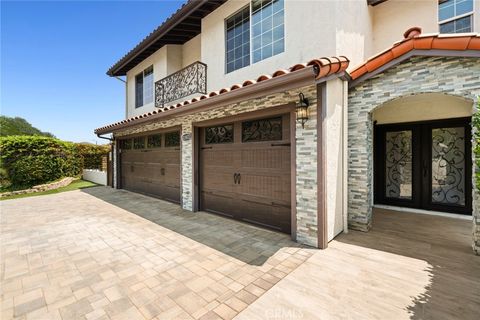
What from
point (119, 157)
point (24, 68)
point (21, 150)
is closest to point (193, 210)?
point (119, 157)

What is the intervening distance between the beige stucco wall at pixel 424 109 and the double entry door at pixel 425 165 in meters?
0.18

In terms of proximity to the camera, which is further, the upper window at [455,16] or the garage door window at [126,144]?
the garage door window at [126,144]

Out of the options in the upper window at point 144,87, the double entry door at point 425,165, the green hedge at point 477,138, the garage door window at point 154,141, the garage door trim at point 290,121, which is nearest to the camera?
the green hedge at point 477,138

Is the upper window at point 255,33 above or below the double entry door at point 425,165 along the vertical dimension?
above

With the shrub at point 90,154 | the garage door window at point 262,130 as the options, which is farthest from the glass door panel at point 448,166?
the shrub at point 90,154

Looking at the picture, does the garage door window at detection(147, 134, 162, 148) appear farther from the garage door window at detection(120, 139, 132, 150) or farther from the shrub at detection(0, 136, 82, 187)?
the shrub at detection(0, 136, 82, 187)

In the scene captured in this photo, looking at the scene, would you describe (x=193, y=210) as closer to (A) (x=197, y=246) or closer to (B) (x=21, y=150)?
(A) (x=197, y=246)

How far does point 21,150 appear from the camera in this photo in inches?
457

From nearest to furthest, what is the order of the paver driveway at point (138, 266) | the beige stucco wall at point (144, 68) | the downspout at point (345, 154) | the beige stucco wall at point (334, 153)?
the paver driveway at point (138, 266) → the beige stucco wall at point (334, 153) → the downspout at point (345, 154) → the beige stucco wall at point (144, 68)

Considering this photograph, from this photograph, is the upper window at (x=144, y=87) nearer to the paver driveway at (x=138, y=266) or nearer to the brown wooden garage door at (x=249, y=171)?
the brown wooden garage door at (x=249, y=171)

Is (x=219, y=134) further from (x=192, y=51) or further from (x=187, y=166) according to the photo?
(x=192, y=51)

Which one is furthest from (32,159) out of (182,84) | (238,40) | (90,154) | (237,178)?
(238,40)

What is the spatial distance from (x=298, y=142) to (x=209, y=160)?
3138mm

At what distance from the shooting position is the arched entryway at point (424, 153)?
5922 mm
